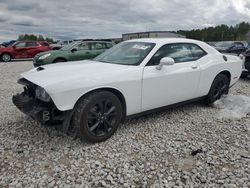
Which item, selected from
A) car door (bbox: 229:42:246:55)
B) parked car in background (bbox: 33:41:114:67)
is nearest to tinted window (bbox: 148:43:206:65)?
parked car in background (bbox: 33:41:114:67)

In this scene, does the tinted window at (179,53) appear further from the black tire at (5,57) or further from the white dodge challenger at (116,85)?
the black tire at (5,57)

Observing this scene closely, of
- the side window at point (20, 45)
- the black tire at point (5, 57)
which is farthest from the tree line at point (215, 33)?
the black tire at point (5, 57)

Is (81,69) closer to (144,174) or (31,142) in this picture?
(31,142)

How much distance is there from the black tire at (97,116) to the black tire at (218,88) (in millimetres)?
2372

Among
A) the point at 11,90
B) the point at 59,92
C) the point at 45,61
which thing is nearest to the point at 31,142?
the point at 59,92

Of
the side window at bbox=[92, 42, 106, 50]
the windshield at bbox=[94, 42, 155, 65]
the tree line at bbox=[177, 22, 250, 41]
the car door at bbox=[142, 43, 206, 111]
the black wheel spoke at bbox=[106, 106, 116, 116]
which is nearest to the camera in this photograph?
the black wheel spoke at bbox=[106, 106, 116, 116]

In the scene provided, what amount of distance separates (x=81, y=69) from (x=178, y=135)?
1.78 metres

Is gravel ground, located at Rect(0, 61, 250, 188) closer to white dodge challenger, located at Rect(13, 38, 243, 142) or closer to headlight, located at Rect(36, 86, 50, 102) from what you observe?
white dodge challenger, located at Rect(13, 38, 243, 142)

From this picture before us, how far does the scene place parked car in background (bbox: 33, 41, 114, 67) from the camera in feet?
31.3

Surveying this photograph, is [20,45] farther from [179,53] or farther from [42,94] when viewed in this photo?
[42,94]

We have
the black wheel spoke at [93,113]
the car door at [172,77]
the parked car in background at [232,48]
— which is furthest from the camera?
the parked car in background at [232,48]

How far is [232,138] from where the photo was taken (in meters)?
3.52

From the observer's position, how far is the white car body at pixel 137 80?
294cm

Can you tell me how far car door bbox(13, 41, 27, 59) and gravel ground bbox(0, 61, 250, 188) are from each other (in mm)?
13743
